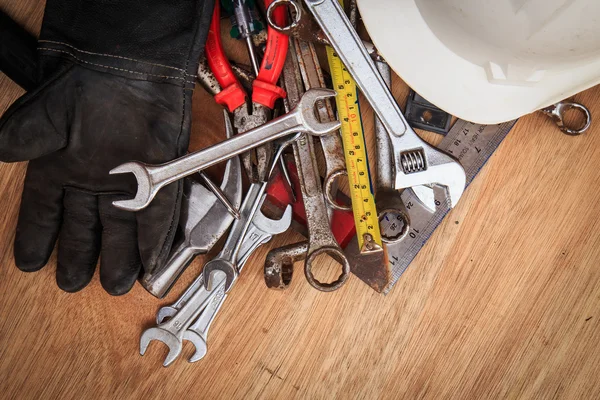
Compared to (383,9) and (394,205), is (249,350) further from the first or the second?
(383,9)

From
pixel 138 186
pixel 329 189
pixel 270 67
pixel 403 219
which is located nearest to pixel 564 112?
pixel 403 219

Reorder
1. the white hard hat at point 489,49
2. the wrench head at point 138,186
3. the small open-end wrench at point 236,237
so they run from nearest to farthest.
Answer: the white hard hat at point 489,49
the wrench head at point 138,186
the small open-end wrench at point 236,237

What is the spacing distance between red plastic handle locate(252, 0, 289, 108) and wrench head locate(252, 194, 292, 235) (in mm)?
205

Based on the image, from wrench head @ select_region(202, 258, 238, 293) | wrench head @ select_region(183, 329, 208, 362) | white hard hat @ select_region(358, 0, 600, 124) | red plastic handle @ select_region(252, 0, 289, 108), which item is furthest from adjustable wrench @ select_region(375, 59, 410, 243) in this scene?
wrench head @ select_region(183, 329, 208, 362)

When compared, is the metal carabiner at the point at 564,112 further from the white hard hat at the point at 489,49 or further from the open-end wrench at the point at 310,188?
the open-end wrench at the point at 310,188

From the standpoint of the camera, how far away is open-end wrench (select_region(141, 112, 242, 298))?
1.06 m

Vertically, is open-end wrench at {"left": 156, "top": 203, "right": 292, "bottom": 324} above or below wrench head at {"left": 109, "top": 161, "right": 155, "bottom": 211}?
below

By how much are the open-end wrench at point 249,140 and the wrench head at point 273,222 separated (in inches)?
5.1

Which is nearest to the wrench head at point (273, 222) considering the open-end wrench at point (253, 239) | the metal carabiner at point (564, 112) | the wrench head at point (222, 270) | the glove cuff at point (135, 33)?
the open-end wrench at point (253, 239)

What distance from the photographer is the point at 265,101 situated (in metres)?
1.02

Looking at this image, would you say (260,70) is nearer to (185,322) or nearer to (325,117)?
(325,117)

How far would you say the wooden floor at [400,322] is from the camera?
1117 mm

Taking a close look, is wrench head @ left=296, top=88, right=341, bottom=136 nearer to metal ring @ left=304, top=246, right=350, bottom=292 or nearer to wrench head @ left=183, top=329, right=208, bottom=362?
metal ring @ left=304, top=246, right=350, bottom=292

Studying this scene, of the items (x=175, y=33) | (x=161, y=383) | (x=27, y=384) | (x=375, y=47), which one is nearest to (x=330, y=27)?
(x=375, y=47)
